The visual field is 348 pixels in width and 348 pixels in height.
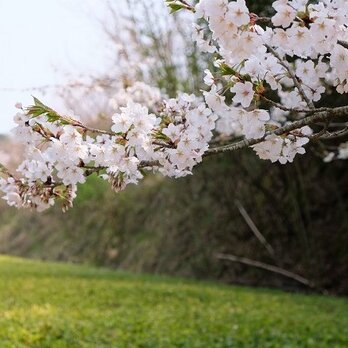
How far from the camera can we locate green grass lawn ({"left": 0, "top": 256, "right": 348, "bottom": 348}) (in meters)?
5.71

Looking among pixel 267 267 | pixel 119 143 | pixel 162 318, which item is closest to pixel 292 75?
pixel 119 143

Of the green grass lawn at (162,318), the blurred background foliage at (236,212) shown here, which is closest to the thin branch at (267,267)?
the blurred background foliage at (236,212)

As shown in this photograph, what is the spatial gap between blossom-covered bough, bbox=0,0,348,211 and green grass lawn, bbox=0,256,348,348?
3550mm

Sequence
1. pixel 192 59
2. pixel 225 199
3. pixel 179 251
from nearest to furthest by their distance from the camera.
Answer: pixel 192 59, pixel 225 199, pixel 179 251

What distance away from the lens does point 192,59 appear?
41.2 feet

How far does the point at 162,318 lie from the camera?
23.2ft

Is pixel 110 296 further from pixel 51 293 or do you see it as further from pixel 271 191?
pixel 271 191

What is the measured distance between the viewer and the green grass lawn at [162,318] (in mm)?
5715

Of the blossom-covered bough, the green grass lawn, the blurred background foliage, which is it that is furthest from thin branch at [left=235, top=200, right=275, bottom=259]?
the blossom-covered bough

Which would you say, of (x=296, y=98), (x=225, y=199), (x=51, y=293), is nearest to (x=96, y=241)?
(x=225, y=199)

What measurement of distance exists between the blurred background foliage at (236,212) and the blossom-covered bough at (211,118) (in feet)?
15.0

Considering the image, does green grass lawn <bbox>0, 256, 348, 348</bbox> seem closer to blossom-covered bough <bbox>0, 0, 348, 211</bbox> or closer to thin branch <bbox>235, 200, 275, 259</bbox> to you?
thin branch <bbox>235, 200, 275, 259</bbox>

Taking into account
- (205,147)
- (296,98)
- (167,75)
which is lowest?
(205,147)

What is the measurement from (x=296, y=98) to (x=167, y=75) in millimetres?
10653
